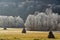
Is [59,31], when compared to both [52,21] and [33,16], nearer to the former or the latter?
[52,21]

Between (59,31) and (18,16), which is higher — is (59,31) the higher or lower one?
the lower one

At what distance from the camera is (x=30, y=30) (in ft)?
21.6

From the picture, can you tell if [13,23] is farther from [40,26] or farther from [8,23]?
[40,26]

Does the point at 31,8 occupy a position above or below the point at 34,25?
above

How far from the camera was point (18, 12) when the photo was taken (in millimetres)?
6742

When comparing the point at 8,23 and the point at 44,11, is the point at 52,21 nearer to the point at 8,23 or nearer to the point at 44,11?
the point at 44,11

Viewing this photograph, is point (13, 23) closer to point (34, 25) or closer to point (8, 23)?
point (8, 23)

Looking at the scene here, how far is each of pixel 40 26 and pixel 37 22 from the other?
137mm

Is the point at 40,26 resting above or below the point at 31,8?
below

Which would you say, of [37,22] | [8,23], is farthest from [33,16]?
[8,23]

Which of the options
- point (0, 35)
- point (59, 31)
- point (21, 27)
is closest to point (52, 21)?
point (59, 31)

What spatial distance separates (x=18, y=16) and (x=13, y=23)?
24 centimetres

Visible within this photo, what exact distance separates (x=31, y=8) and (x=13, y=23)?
2.10 feet

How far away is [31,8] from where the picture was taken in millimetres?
6691
